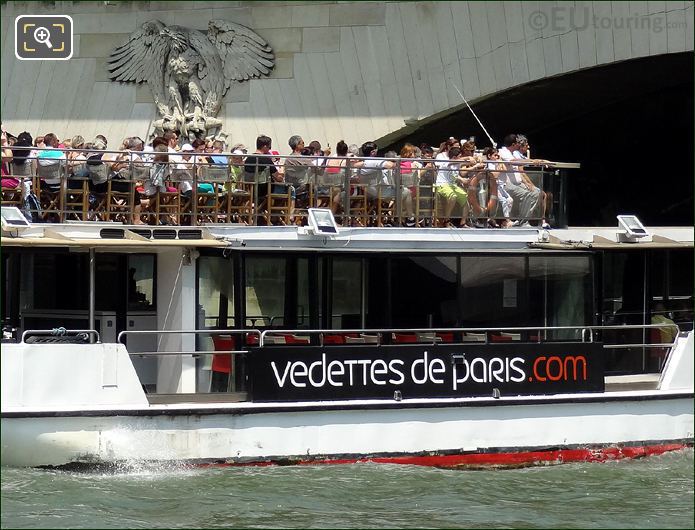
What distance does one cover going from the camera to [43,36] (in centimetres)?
2662

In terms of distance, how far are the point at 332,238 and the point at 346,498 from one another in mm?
3203

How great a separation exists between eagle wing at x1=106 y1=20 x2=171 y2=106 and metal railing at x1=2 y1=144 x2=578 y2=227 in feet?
35.2

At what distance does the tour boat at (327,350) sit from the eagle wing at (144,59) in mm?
11596

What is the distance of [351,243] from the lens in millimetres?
14281

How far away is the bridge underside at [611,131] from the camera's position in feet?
87.4

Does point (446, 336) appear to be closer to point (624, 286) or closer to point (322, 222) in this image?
point (322, 222)

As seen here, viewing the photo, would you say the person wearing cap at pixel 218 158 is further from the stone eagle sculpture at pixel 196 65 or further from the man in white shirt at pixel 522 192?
the stone eagle sculpture at pixel 196 65

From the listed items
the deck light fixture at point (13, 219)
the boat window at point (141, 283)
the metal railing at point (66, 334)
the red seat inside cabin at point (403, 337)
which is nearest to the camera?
the metal railing at point (66, 334)

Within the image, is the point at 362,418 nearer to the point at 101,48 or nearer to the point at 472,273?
the point at 472,273

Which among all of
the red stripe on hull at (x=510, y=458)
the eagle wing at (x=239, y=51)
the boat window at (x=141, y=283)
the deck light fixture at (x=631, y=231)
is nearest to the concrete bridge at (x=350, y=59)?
the eagle wing at (x=239, y=51)

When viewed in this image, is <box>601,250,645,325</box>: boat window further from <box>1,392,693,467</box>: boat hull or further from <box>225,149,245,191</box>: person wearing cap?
<box>225,149,245,191</box>: person wearing cap

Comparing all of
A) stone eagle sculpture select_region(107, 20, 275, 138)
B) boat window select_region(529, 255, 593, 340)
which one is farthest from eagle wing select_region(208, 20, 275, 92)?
boat window select_region(529, 255, 593, 340)

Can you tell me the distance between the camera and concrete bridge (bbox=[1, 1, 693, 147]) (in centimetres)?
2480

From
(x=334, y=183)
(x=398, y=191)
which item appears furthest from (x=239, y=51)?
(x=398, y=191)
